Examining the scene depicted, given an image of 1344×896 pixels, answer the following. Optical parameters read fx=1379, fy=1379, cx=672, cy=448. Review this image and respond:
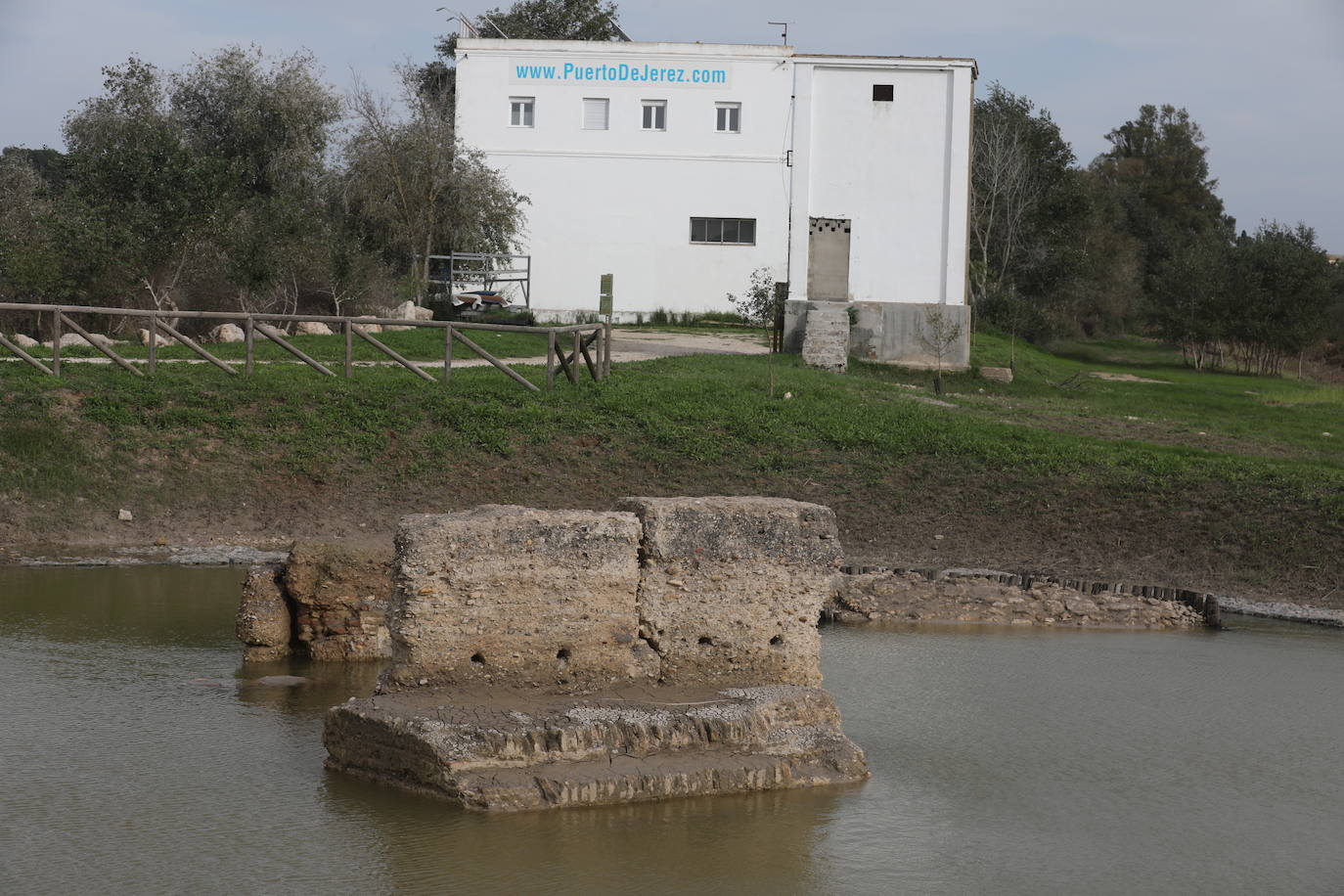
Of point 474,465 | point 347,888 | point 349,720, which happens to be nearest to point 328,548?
point 349,720

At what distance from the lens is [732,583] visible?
28.8 ft

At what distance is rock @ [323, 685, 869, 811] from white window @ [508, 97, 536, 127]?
32.0 m

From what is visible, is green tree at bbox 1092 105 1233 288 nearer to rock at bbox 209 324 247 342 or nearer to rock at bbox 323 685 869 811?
rock at bbox 209 324 247 342

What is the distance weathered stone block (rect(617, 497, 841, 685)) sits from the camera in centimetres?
869

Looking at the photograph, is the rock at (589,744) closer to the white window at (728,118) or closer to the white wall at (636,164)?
the white wall at (636,164)

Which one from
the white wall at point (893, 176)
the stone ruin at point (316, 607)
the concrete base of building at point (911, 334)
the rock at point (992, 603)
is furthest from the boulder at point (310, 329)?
the stone ruin at point (316, 607)

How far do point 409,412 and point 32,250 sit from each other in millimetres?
12880

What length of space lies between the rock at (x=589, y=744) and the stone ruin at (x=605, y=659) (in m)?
0.01

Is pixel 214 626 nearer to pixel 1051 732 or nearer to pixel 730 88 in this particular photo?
pixel 1051 732

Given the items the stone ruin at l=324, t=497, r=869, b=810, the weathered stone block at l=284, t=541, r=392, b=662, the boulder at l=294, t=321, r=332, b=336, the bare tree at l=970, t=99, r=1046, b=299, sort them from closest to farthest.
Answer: the stone ruin at l=324, t=497, r=869, b=810 → the weathered stone block at l=284, t=541, r=392, b=662 → the boulder at l=294, t=321, r=332, b=336 → the bare tree at l=970, t=99, r=1046, b=299

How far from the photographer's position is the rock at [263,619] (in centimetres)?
1055

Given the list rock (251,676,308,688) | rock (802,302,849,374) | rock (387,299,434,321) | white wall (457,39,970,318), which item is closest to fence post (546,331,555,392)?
rock (802,302,849,374)

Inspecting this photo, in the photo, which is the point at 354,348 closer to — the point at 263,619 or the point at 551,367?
the point at 551,367

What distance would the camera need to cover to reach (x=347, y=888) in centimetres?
650
